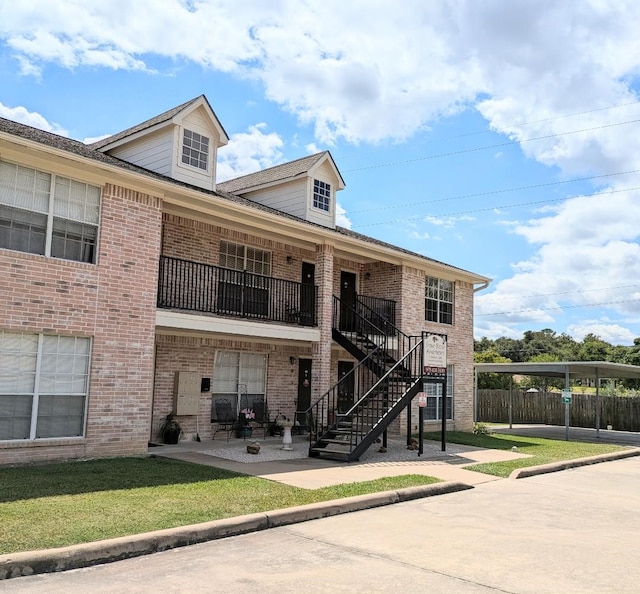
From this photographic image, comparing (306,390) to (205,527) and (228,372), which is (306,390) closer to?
(228,372)

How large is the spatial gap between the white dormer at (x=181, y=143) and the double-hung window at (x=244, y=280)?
1828mm

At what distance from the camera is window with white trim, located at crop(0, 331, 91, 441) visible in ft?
35.9

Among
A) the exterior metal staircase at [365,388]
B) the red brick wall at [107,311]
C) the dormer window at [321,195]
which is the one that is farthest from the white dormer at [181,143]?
the exterior metal staircase at [365,388]

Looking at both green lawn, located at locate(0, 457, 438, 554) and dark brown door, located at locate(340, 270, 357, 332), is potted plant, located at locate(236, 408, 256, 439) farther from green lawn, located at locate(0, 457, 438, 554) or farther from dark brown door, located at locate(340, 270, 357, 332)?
Result: green lawn, located at locate(0, 457, 438, 554)

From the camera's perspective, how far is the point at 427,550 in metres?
6.82

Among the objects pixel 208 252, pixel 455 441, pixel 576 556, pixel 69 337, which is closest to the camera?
pixel 576 556

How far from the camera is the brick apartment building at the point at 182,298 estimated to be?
1133 cm

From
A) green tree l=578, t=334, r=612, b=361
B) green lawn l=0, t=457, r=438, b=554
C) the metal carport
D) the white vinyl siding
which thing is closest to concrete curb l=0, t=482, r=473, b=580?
green lawn l=0, t=457, r=438, b=554

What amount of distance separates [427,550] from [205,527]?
2.40m

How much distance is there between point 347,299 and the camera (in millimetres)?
20609

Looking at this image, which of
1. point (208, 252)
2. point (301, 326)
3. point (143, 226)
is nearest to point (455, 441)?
point (301, 326)

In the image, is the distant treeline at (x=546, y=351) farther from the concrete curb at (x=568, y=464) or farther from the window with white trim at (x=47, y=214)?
the window with white trim at (x=47, y=214)

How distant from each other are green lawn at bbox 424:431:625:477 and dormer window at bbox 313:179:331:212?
7703mm

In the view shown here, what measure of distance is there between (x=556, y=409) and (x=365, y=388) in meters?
14.0
